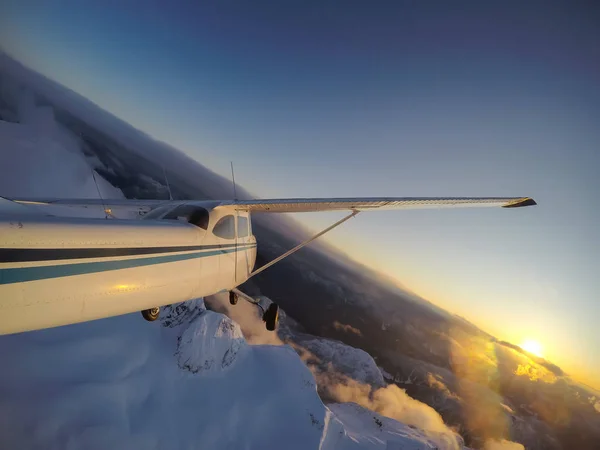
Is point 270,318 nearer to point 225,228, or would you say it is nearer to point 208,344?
point 225,228

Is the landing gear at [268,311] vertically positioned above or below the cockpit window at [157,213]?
below

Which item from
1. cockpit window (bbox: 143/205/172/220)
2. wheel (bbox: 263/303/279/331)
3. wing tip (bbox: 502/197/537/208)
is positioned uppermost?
wing tip (bbox: 502/197/537/208)

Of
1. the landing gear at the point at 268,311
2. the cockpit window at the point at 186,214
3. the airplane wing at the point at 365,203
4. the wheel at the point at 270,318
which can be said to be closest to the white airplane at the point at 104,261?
the cockpit window at the point at 186,214

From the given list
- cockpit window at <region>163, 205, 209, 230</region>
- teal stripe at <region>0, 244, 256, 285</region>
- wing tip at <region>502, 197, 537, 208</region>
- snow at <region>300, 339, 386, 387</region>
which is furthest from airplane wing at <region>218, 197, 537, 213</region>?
snow at <region>300, 339, 386, 387</region>

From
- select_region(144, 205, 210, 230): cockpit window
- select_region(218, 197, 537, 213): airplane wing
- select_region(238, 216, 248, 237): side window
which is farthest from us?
select_region(238, 216, 248, 237): side window

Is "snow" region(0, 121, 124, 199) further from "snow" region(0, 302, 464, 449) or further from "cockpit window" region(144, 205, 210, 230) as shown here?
"cockpit window" region(144, 205, 210, 230)

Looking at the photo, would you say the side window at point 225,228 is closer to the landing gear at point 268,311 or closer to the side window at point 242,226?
the side window at point 242,226
